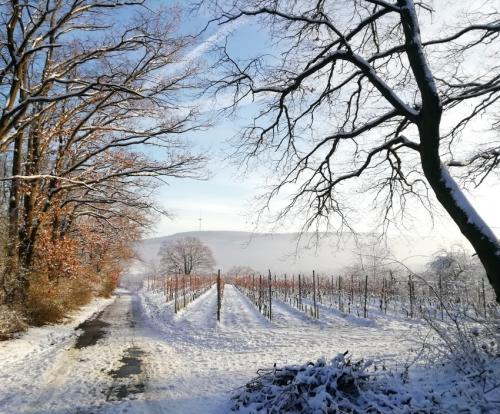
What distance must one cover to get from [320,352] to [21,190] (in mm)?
10729

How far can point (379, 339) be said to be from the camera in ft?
37.8

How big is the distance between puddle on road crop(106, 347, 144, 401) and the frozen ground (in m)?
0.02

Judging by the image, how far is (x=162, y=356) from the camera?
31.5 ft

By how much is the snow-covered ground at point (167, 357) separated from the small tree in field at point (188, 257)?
6031 cm

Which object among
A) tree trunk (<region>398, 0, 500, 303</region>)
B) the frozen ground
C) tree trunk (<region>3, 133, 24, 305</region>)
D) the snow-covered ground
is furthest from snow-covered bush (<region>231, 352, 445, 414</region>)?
tree trunk (<region>3, 133, 24, 305</region>)

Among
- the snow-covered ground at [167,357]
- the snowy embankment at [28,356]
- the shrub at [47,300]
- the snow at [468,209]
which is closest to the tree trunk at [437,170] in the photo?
the snow at [468,209]

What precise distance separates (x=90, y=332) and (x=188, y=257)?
64011mm

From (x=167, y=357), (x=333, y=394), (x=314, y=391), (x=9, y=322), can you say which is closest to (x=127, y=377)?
(x=167, y=357)

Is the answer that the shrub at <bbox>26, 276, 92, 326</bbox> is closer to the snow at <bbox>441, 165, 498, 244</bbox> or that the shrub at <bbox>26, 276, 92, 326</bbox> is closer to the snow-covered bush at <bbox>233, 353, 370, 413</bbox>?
the snow-covered bush at <bbox>233, 353, 370, 413</bbox>

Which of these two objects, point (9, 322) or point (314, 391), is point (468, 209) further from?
point (9, 322)

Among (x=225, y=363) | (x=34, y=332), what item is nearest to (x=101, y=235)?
(x=34, y=332)

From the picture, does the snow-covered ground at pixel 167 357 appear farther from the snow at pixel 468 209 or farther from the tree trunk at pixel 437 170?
Result: the snow at pixel 468 209

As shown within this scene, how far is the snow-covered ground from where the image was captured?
19.9 feet

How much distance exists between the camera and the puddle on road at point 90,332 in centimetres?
1116
